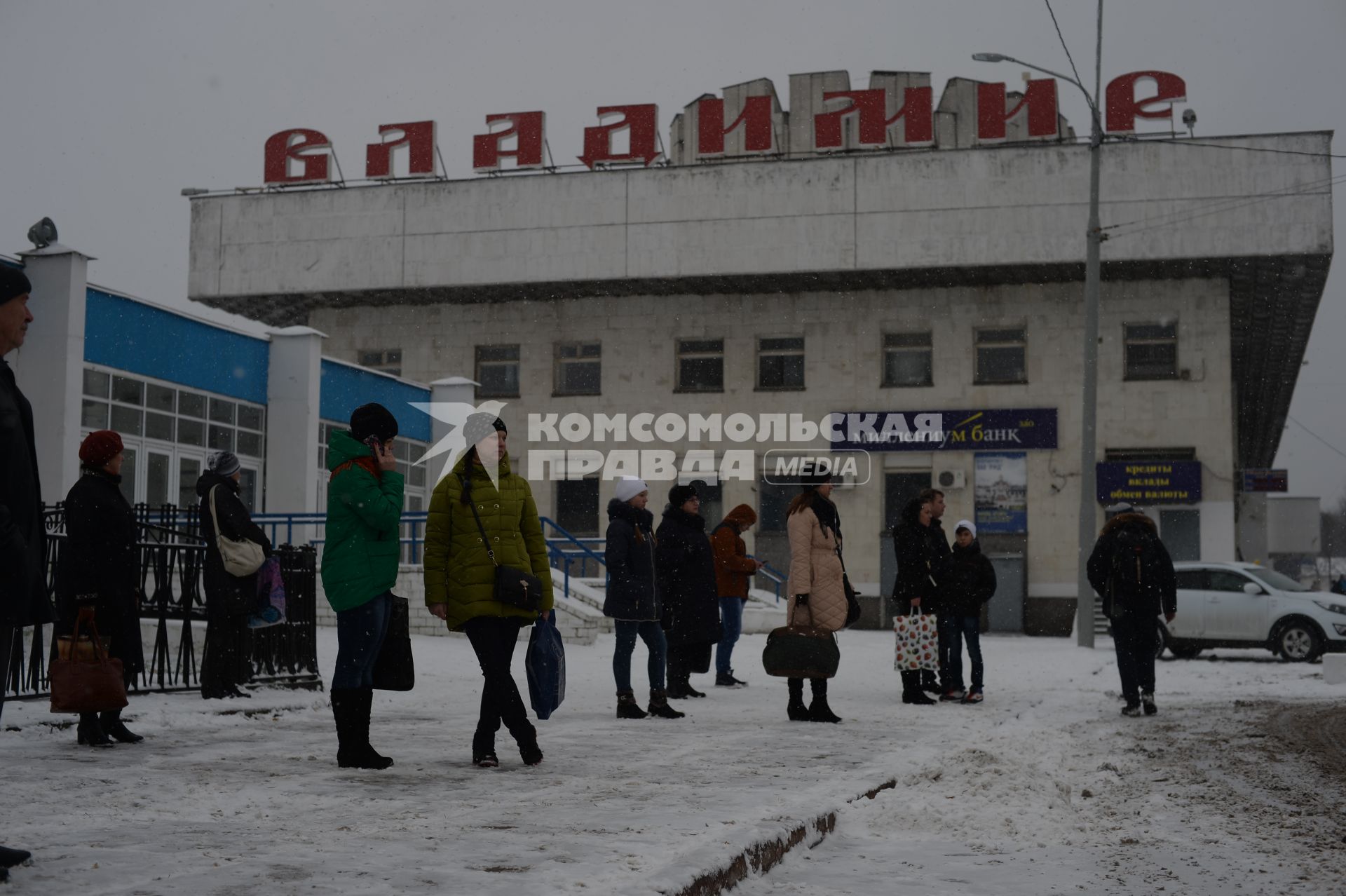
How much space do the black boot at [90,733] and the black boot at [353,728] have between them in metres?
1.68

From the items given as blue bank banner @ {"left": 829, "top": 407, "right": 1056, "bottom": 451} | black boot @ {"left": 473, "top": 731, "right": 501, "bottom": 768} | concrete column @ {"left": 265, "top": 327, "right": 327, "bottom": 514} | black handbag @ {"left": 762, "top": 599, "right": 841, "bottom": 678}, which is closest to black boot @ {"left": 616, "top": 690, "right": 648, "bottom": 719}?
black handbag @ {"left": 762, "top": 599, "right": 841, "bottom": 678}

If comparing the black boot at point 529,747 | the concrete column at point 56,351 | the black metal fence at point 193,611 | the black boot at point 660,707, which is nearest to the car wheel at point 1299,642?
the black boot at point 660,707

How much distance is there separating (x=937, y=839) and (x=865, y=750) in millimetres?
2778

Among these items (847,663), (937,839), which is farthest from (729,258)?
(937,839)

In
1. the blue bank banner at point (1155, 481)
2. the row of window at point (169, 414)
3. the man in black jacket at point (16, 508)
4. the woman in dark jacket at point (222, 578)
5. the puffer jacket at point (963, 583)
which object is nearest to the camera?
the man in black jacket at point (16, 508)

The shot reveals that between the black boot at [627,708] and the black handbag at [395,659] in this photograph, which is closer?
the black handbag at [395,659]

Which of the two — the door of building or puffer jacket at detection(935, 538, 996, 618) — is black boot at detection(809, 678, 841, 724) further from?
the door of building

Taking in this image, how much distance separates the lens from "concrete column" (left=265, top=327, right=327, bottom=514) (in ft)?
97.4

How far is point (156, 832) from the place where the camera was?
538 centimetres

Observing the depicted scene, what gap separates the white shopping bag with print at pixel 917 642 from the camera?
12586 millimetres

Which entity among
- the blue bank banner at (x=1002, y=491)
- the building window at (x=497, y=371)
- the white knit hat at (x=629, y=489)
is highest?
the building window at (x=497, y=371)

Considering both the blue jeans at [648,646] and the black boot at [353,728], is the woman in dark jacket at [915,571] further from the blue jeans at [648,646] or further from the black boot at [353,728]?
the black boot at [353,728]

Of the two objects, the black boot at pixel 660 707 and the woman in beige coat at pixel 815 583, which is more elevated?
the woman in beige coat at pixel 815 583

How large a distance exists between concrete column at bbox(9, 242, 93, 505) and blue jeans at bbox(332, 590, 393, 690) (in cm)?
1796
